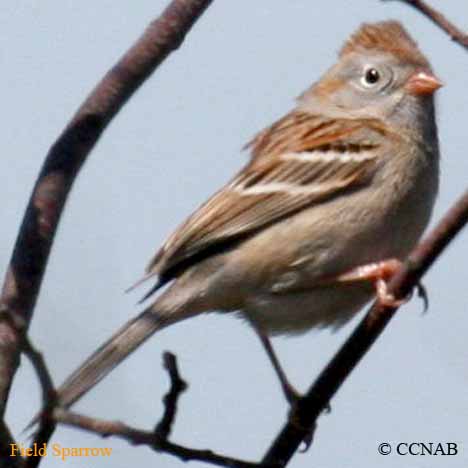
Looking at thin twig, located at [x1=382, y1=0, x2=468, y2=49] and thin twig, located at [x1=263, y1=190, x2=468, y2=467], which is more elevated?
thin twig, located at [x1=382, y1=0, x2=468, y2=49]

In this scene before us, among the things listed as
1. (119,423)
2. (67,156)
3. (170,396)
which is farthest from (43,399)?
(67,156)

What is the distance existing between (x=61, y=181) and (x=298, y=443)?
1.19m

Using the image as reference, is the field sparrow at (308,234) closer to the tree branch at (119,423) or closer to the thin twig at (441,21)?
the tree branch at (119,423)

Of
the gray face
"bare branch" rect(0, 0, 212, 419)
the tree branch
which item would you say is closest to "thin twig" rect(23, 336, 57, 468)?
the tree branch

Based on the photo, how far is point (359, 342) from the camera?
349cm

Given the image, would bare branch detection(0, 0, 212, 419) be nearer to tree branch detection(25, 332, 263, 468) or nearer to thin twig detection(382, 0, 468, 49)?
tree branch detection(25, 332, 263, 468)

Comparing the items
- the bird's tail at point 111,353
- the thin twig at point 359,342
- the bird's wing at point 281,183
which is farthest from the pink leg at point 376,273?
the bird's tail at point 111,353

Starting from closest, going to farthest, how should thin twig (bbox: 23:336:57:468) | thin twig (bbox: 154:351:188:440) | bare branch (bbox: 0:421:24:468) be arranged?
thin twig (bbox: 23:336:57:468) → bare branch (bbox: 0:421:24:468) → thin twig (bbox: 154:351:188:440)

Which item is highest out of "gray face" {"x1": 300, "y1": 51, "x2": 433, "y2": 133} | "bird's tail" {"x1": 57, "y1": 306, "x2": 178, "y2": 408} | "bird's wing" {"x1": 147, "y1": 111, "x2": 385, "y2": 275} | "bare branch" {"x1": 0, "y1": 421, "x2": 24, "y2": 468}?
"gray face" {"x1": 300, "y1": 51, "x2": 433, "y2": 133}

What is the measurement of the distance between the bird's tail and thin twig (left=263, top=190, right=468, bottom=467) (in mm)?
650

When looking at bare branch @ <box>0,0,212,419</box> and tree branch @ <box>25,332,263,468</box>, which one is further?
bare branch @ <box>0,0,212,419</box>

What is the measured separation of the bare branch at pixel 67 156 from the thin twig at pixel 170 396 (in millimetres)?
462

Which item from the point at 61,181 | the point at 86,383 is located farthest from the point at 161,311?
the point at 61,181

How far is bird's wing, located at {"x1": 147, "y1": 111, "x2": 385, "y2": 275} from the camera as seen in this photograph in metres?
4.63
